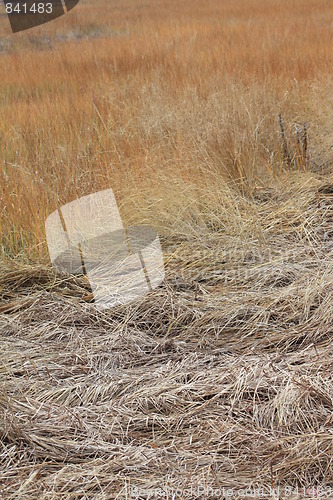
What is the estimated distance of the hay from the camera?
1385 millimetres

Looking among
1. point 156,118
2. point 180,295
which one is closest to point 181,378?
point 180,295

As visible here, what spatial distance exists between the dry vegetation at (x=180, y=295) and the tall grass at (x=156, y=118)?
0.02m

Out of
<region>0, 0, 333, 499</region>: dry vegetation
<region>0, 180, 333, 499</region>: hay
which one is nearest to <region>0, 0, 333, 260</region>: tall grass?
<region>0, 0, 333, 499</region>: dry vegetation

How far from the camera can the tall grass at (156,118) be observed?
289cm

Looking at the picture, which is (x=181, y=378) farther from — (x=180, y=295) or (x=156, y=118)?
(x=156, y=118)

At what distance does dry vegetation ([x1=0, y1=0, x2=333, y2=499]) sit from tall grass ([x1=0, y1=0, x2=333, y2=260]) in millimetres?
18

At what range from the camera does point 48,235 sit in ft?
8.70

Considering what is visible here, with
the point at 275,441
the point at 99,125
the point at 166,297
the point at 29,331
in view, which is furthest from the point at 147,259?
the point at 99,125

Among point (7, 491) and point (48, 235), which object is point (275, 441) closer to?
point (7, 491)

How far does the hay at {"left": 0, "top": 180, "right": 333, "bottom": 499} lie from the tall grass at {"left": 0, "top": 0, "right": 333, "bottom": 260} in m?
0.36

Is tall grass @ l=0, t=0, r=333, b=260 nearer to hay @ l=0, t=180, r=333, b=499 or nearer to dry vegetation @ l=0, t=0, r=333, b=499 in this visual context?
dry vegetation @ l=0, t=0, r=333, b=499

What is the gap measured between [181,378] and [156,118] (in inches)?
89.4

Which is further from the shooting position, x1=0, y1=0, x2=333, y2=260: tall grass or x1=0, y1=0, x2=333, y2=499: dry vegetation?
x1=0, y1=0, x2=333, y2=260: tall grass

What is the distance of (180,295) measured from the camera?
2.28 meters
